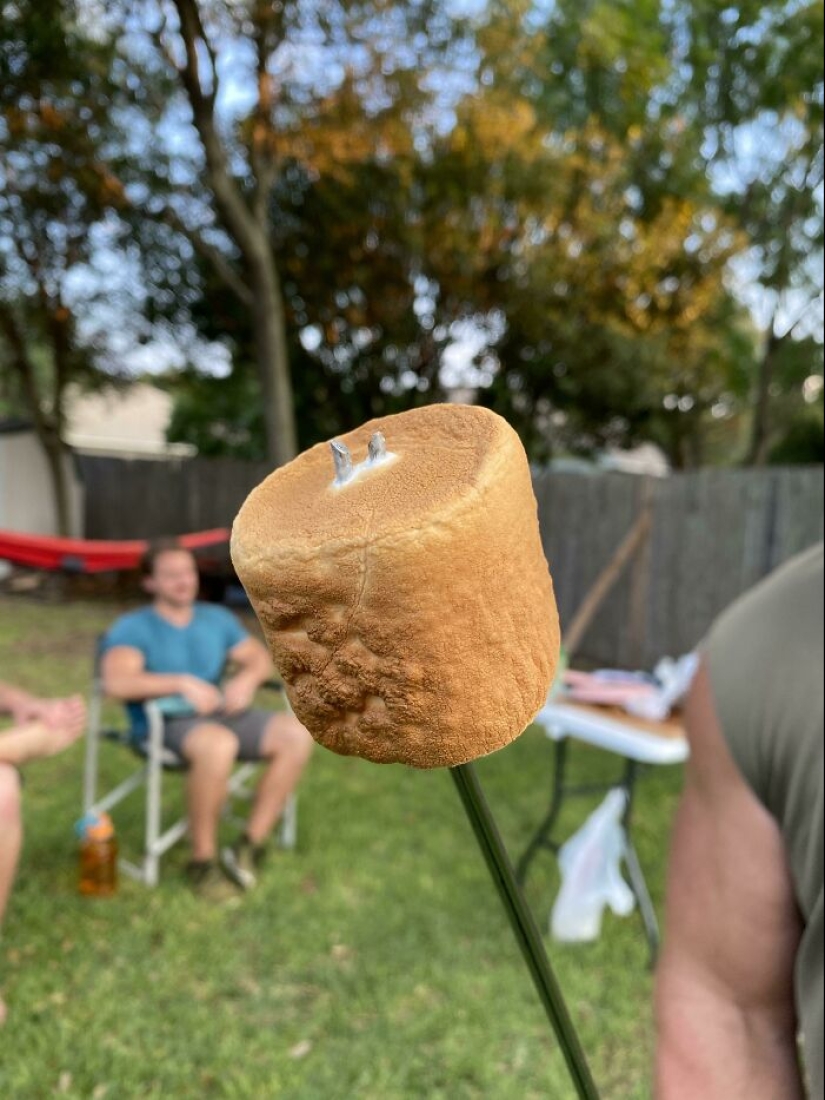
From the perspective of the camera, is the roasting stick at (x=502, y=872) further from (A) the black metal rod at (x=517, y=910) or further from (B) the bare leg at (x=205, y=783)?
(B) the bare leg at (x=205, y=783)

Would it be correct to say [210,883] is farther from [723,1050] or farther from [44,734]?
[723,1050]

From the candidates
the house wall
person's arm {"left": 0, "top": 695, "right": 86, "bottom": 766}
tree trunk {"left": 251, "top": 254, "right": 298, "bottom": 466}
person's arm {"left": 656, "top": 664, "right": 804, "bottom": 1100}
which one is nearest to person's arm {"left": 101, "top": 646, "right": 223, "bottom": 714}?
person's arm {"left": 0, "top": 695, "right": 86, "bottom": 766}

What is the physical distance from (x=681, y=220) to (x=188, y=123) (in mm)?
5415

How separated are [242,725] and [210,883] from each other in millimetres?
776

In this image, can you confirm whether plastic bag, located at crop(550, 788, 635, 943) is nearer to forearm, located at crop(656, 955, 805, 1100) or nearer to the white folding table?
the white folding table

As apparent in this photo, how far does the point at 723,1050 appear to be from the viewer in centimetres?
104

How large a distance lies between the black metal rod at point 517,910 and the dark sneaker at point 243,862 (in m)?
3.65

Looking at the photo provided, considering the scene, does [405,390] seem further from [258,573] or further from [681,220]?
[258,573]

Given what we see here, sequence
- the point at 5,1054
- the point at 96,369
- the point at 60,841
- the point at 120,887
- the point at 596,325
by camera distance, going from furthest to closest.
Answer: the point at 96,369 < the point at 596,325 < the point at 60,841 < the point at 120,887 < the point at 5,1054

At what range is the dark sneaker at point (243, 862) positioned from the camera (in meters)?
3.90

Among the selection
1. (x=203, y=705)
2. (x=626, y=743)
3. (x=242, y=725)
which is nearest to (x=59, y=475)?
(x=242, y=725)

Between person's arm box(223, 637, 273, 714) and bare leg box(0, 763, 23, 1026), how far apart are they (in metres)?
1.30

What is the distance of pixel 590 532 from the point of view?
8781 mm

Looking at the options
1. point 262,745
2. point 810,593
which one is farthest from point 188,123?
point 810,593
